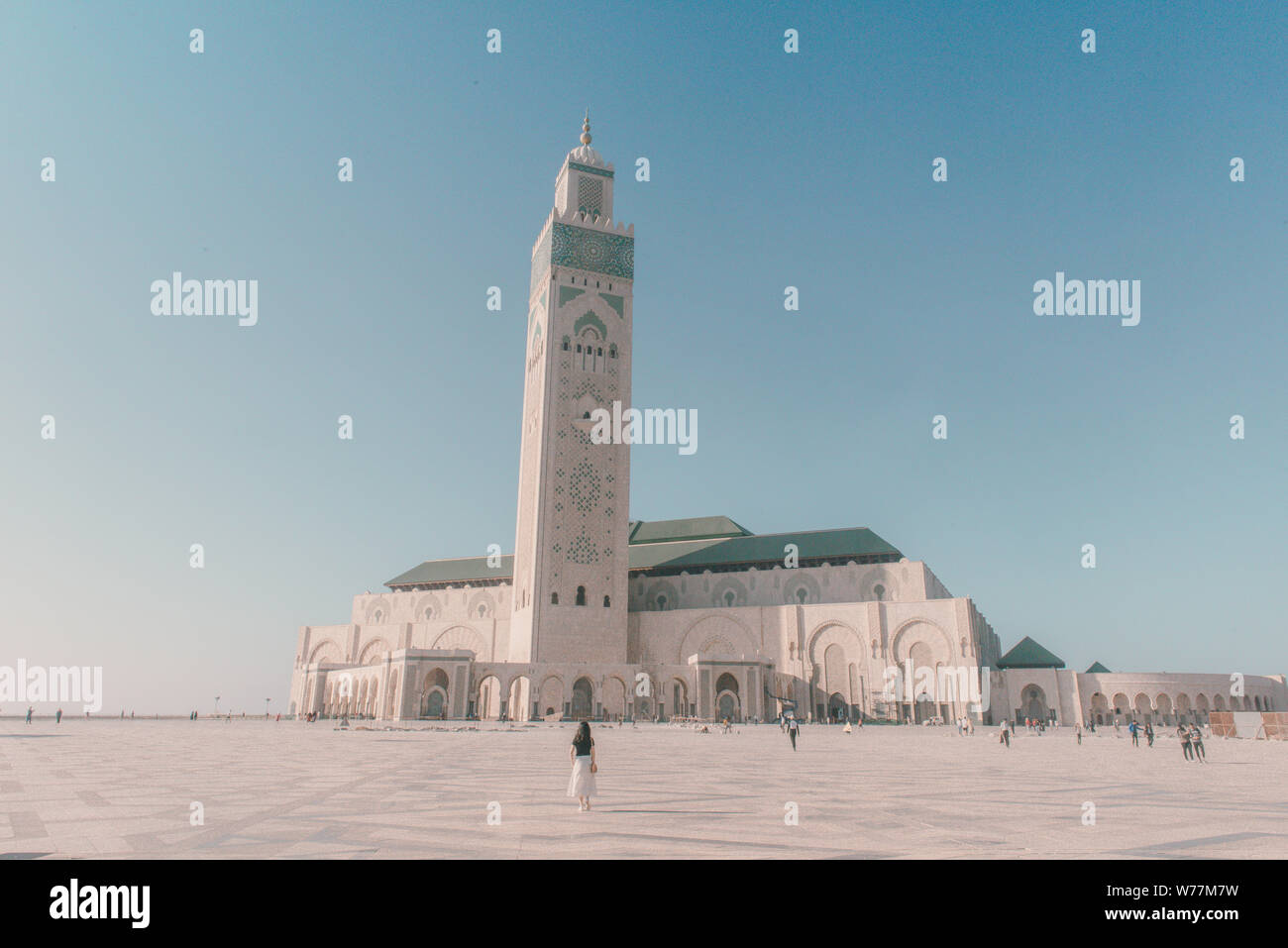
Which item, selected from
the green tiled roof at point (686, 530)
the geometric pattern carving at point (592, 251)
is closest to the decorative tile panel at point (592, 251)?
the geometric pattern carving at point (592, 251)

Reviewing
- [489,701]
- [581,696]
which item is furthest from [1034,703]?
[489,701]

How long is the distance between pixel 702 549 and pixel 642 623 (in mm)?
7667

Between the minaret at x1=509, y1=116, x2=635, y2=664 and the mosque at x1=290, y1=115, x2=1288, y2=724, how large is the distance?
14cm

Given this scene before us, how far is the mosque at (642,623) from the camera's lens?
46219 mm

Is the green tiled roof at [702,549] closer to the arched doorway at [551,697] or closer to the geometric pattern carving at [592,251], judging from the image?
the arched doorway at [551,697]

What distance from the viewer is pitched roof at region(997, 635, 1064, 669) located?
54.1 m

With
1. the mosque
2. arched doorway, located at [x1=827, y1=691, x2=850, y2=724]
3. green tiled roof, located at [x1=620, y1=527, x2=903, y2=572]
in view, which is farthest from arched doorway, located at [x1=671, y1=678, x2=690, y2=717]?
green tiled roof, located at [x1=620, y1=527, x2=903, y2=572]

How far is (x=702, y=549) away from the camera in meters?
59.7

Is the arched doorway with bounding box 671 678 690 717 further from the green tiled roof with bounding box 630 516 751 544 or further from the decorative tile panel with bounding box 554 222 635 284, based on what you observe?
the decorative tile panel with bounding box 554 222 635 284

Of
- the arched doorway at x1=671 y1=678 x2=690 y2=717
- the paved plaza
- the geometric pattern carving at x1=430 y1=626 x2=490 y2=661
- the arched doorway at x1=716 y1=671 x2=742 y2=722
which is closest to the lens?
the paved plaza

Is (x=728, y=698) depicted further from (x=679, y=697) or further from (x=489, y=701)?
(x=489, y=701)

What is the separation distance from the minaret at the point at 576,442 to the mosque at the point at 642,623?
135mm

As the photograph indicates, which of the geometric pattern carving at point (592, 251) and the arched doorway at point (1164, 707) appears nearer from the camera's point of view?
the arched doorway at point (1164, 707)
